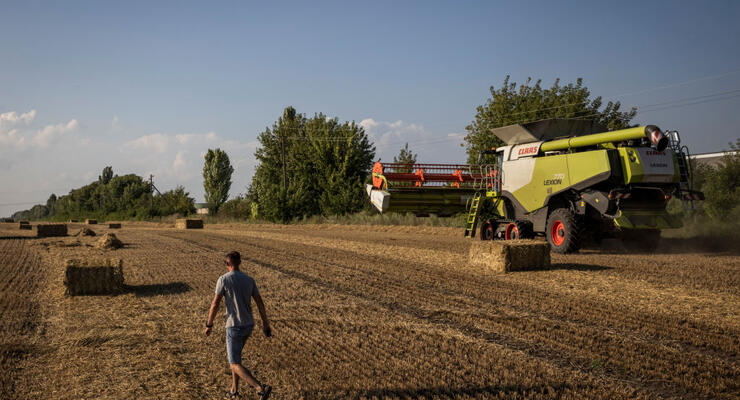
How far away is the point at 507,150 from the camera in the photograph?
18.9 metres

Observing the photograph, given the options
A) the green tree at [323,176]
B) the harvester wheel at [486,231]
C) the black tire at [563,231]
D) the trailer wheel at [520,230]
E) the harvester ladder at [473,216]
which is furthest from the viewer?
the green tree at [323,176]

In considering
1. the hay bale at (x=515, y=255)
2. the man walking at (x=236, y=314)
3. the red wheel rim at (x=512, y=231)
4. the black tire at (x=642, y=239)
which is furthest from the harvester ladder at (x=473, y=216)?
the man walking at (x=236, y=314)

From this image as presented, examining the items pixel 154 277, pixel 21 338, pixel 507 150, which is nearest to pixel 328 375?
pixel 21 338

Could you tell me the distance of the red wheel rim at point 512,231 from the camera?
17.3 metres

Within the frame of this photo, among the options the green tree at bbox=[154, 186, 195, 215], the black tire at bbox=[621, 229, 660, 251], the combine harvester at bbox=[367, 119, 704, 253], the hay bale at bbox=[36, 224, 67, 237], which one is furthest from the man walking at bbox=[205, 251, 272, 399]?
the green tree at bbox=[154, 186, 195, 215]

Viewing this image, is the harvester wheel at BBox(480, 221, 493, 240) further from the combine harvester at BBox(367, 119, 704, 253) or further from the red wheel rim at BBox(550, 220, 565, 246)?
the red wheel rim at BBox(550, 220, 565, 246)

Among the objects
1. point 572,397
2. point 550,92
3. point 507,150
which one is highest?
point 550,92

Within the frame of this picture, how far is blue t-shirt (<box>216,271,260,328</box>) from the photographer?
199 inches

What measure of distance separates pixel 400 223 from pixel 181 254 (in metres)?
18.8

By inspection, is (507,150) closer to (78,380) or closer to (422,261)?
(422,261)

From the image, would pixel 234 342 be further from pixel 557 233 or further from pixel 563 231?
pixel 557 233

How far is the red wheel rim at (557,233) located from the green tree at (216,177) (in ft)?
217

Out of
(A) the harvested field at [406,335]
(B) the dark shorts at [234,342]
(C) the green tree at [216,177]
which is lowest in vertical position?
(A) the harvested field at [406,335]

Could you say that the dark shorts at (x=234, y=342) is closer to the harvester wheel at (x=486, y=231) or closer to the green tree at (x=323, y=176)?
the harvester wheel at (x=486, y=231)
